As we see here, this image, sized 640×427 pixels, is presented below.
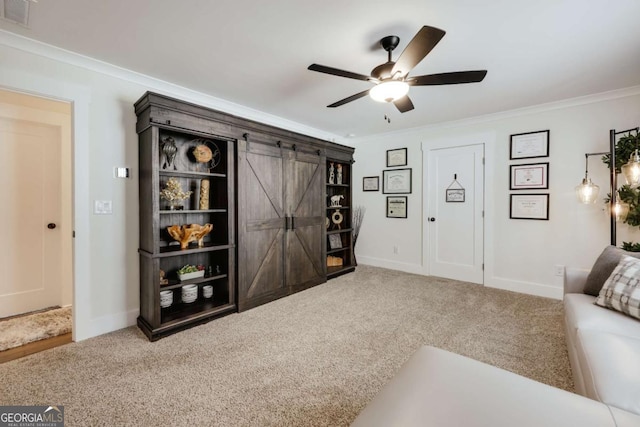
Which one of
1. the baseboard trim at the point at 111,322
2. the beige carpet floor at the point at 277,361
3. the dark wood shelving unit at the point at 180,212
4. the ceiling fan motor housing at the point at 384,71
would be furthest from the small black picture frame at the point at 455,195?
the baseboard trim at the point at 111,322

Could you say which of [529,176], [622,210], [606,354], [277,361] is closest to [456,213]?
[529,176]

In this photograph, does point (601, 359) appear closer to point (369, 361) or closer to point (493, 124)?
point (369, 361)

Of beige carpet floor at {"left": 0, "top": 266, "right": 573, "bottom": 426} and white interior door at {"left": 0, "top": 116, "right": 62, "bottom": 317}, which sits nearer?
beige carpet floor at {"left": 0, "top": 266, "right": 573, "bottom": 426}

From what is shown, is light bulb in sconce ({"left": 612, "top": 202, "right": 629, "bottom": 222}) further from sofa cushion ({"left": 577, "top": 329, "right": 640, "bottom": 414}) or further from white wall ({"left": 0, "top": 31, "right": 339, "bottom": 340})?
white wall ({"left": 0, "top": 31, "right": 339, "bottom": 340})

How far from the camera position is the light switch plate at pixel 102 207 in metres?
2.50

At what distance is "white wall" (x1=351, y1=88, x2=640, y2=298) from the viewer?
10.6 ft

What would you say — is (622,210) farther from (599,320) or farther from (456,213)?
(599,320)

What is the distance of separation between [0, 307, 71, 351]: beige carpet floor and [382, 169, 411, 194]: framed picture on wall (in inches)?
182

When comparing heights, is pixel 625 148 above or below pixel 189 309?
above

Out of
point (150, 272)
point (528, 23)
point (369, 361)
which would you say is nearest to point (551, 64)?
point (528, 23)

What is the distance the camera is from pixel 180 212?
269 cm

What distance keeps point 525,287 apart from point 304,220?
10.2ft

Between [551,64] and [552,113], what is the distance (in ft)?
4.29

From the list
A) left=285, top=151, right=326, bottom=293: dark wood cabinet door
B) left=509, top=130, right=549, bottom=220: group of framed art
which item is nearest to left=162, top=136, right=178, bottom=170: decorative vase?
left=285, top=151, right=326, bottom=293: dark wood cabinet door
